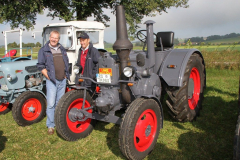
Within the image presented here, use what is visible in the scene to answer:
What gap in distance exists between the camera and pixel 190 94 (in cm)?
397

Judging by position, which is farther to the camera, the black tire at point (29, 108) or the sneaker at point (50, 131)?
the black tire at point (29, 108)

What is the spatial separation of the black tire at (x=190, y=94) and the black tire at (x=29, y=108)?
2.65 metres

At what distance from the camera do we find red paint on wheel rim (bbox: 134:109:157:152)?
103 inches

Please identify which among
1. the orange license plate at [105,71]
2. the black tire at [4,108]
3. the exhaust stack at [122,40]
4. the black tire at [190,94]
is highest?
the exhaust stack at [122,40]

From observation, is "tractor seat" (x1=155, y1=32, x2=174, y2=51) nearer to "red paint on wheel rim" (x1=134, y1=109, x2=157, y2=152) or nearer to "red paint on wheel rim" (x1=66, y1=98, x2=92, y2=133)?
"red paint on wheel rim" (x1=134, y1=109, x2=157, y2=152)

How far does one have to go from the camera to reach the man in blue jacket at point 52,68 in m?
3.45

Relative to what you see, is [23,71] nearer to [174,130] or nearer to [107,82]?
[107,82]

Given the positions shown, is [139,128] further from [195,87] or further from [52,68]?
[195,87]

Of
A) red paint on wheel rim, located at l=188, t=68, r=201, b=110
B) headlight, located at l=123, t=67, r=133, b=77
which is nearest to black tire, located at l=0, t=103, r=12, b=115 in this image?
headlight, located at l=123, t=67, r=133, b=77

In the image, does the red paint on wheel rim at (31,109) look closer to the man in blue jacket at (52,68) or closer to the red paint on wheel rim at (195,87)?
the man in blue jacket at (52,68)

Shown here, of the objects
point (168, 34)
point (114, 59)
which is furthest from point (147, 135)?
point (168, 34)

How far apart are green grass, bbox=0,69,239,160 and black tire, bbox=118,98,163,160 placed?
242mm

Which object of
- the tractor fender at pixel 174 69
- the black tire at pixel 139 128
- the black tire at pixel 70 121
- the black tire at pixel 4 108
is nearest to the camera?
the black tire at pixel 139 128

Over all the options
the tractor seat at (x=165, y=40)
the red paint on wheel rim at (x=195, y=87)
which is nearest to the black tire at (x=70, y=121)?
the tractor seat at (x=165, y=40)
